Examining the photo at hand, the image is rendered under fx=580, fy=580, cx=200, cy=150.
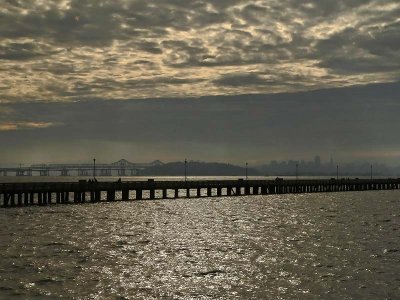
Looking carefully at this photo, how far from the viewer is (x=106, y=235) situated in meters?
47.5

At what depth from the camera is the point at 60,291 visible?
24734mm

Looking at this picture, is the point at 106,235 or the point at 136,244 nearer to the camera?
the point at 136,244

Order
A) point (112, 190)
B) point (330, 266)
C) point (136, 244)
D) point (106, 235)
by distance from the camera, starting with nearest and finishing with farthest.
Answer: point (330, 266) → point (136, 244) → point (106, 235) → point (112, 190)

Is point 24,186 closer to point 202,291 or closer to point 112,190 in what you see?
point 112,190

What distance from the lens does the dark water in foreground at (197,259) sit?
995 inches

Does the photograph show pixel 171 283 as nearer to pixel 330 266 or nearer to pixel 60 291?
pixel 60 291

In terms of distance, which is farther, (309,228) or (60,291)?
(309,228)

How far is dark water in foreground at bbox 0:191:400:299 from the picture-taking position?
25281mm

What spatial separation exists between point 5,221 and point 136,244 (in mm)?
21213

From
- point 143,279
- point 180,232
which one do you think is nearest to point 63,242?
point 180,232

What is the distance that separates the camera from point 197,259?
34.0m

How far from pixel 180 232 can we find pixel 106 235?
6.57 metres

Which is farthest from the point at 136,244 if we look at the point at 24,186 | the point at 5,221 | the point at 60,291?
the point at 24,186

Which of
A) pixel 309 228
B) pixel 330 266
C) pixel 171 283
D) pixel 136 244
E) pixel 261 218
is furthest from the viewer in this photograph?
pixel 261 218
